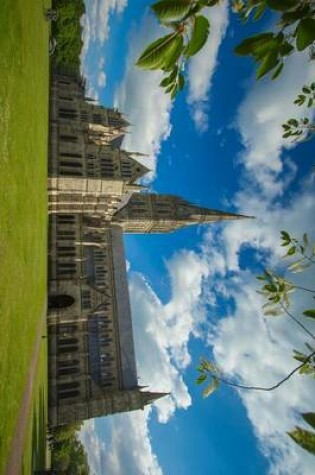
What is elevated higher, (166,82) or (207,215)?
(207,215)

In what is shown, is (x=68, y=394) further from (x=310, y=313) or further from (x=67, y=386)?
(x=310, y=313)

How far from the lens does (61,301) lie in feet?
165

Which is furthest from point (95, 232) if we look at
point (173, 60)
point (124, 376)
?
point (173, 60)

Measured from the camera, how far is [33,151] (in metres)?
22.9

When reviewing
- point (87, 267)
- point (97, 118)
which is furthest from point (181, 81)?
point (97, 118)

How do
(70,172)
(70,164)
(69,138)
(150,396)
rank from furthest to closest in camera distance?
(150,396) < (69,138) < (70,164) < (70,172)

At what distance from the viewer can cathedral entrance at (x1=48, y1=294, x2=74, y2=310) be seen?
163 feet

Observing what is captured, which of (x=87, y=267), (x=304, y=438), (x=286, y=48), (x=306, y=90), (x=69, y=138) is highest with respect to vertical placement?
(x=69, y=138)

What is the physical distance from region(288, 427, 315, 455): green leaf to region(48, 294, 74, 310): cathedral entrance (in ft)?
164

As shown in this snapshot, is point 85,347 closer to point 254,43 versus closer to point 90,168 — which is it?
point 90,168

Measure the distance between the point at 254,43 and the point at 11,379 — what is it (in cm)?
1653

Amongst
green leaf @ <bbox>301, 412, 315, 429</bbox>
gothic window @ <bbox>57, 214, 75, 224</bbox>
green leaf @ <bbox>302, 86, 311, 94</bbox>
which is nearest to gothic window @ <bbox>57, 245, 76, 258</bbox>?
gothic window @ <bbox>57, 214, 75, 224</bbox>

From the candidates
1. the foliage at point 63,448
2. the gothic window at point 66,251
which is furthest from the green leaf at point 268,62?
the foliage at point 63,448

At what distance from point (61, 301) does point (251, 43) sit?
50.7m
